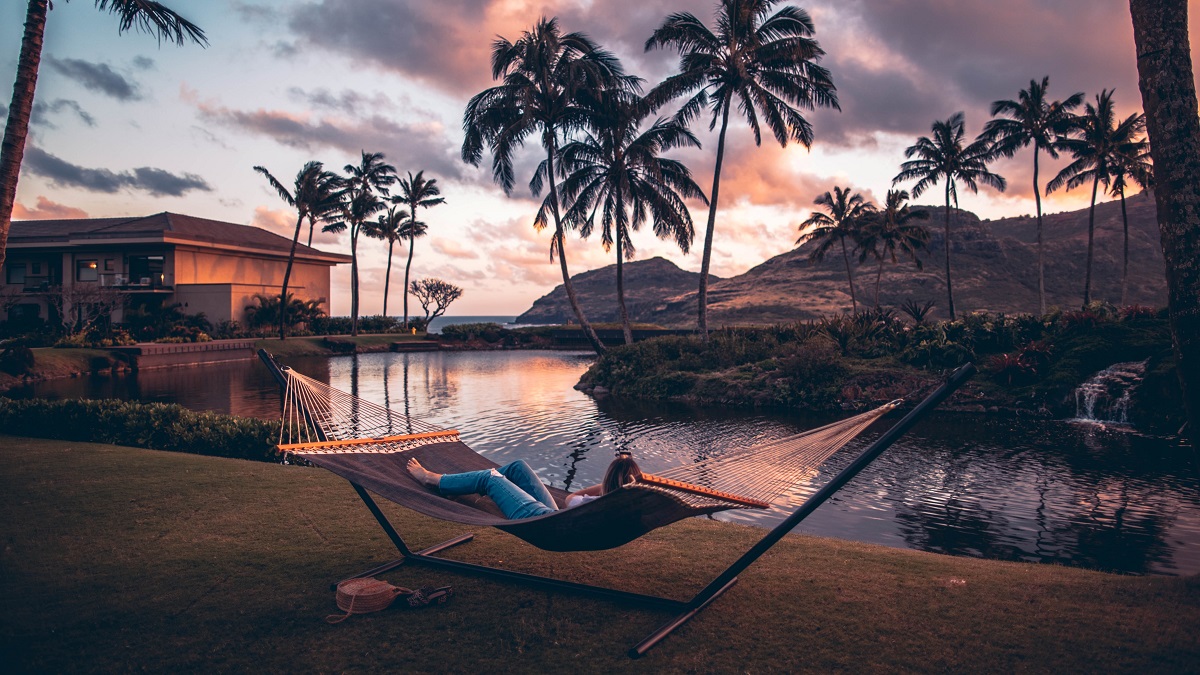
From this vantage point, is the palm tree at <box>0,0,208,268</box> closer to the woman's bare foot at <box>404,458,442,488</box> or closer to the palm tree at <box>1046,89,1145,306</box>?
the woman's bare foot at <box>404,458,442,488</box>

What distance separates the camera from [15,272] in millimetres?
35469

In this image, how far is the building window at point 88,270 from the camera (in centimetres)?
3506

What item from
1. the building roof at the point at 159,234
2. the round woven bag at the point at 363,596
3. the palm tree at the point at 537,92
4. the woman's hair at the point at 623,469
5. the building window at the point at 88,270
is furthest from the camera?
the building window at the point at 88,270

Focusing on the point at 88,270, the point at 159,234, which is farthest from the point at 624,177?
the point at 88,270

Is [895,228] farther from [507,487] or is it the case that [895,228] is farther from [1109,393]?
[507,487]

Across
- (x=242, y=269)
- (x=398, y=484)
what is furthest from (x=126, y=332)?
(x=398, y=484)

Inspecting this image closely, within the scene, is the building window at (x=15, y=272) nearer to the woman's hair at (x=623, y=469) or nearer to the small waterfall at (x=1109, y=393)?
the woman's hair at (x=623, y=469)

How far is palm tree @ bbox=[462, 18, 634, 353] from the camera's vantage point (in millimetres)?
20953

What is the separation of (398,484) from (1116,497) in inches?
327

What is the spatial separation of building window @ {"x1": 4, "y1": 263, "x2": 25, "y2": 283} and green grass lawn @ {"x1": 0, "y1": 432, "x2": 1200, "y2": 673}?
→ 4074 centimetres

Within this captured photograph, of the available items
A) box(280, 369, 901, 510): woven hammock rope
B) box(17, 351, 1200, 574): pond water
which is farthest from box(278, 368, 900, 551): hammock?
box(17, 351, 1200, 574): pond water

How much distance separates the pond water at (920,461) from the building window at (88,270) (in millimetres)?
18438

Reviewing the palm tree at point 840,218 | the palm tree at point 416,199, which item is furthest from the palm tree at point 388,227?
the palm tree at point 840,218

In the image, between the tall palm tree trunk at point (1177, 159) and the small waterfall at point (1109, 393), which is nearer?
the tall palm tree trunk at point (1177, 159)
